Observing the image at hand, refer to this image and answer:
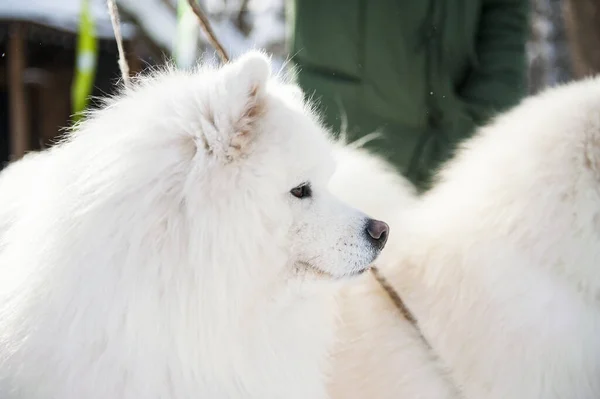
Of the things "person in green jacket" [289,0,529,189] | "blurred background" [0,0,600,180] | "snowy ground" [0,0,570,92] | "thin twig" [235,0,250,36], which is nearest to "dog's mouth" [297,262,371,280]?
"person in green jacket" [289,0,529,189]

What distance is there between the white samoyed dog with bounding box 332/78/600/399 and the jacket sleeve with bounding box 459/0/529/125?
0.78 meters

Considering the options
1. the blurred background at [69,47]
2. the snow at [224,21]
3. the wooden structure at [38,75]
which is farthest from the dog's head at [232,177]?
the snow at [224,21]

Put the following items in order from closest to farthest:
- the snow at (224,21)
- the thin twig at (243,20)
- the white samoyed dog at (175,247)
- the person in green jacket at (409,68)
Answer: the white samoyed dog at (175,247)
the person in green jacket at (409,68)
the snow at (224,21)
the thin twig at (243,20)

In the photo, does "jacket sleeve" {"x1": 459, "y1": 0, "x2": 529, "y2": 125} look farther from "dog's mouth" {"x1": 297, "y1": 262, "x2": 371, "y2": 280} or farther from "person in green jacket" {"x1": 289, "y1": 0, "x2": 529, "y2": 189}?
"dog's mouth" {"x1": 297, "y1": 262, "x2": 371, "y2": 280}

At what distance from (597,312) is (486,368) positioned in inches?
12.0

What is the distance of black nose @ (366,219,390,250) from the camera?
5.00ft

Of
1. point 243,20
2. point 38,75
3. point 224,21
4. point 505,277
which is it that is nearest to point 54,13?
point 38,75

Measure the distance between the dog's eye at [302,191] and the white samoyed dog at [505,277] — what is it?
1.48ft

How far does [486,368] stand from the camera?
5.37 ft

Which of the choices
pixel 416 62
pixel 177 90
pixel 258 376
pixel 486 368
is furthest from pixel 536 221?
pixel 416 62

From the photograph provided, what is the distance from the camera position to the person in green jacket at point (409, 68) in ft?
8.16

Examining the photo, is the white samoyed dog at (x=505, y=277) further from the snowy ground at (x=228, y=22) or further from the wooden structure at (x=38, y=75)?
the wooden structure at (x=38, y=75)

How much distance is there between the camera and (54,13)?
5809 mm

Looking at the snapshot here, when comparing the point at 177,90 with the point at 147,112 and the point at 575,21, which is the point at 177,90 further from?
the point at 575,21
